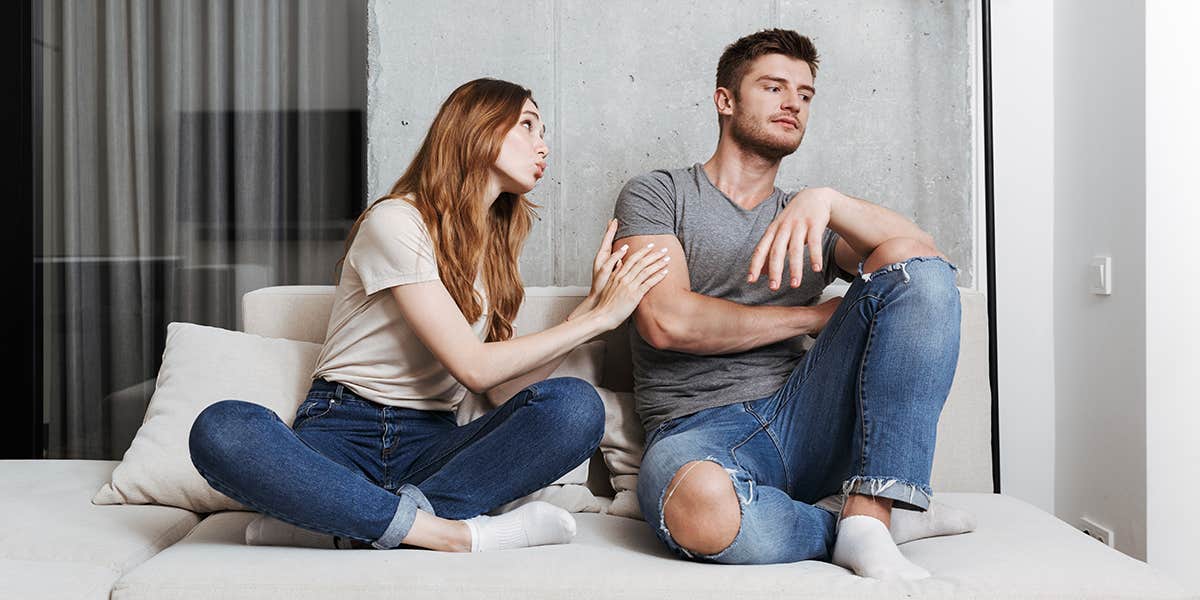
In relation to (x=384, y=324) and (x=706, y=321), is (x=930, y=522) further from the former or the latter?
(x=384, y=324)

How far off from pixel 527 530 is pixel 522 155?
690mm

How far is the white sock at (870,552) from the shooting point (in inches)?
50.9

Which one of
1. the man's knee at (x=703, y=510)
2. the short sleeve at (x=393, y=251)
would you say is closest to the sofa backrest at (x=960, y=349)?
the short sleeve at (x=393, y=251)

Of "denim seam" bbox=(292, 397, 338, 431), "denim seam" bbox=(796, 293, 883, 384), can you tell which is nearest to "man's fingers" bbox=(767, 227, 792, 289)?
"denim seam" bbox=(796, 293, 883, 384)

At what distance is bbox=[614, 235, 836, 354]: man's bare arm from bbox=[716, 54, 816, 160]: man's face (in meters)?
0.37

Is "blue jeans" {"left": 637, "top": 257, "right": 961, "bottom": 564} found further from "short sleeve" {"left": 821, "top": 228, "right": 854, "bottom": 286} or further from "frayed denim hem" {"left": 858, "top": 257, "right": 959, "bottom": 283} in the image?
"short sleeve" {"left": 821, "top": 228, "right": 854, "bottom": 286}

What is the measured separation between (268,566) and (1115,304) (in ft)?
5.96

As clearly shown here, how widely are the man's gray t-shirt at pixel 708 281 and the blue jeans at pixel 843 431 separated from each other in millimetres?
118

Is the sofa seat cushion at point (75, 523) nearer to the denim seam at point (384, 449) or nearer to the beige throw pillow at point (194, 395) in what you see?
the beige throw pillow at point (194, 395)

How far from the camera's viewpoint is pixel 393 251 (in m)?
1.62

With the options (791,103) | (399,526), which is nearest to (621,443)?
(399,526)

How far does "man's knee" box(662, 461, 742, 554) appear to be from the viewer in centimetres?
136

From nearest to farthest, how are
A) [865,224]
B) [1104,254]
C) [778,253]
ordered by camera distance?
[778,253] < [865,224] < [1104,254]

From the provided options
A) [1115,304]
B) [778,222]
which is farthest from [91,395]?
[1115,304]
